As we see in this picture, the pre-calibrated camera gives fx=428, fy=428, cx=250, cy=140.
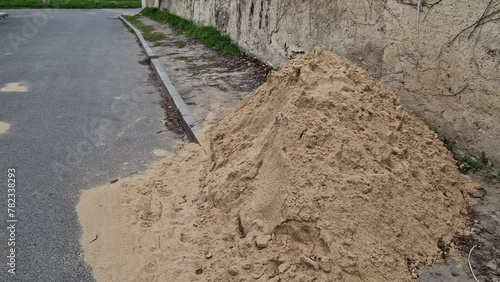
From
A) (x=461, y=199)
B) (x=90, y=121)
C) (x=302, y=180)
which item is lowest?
(x=90, y=121)

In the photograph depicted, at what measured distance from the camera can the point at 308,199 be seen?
2969mm

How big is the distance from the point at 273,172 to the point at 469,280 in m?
1.51

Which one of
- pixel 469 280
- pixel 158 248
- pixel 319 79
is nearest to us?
pixel 469 280

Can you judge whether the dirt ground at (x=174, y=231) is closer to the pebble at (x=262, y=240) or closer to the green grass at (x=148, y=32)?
the pebble at (x=262, y=240)

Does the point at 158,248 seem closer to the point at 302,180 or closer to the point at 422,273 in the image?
the point at 302,180

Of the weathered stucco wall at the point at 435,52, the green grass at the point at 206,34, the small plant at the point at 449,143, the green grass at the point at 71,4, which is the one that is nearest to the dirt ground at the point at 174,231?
the small plant at the point at 449,143

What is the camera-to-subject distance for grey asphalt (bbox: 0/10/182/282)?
11.1 ft

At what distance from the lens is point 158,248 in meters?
3.27

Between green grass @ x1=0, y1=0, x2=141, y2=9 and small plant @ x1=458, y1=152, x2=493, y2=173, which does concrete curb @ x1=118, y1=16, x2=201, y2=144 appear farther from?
green grass @ x1=0, y1=0, x2=141, y2=9

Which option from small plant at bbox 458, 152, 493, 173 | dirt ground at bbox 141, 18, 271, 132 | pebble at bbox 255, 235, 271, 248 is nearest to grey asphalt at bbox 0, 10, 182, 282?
dirt ground at bbox 141, 18, 271, 132

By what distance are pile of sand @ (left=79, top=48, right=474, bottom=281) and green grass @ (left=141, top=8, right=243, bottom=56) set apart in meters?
5.98

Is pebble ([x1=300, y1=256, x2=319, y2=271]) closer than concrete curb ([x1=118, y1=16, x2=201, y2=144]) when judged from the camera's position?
Yes

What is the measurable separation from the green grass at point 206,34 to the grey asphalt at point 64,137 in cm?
181

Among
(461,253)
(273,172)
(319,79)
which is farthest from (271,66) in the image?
(461,253)
